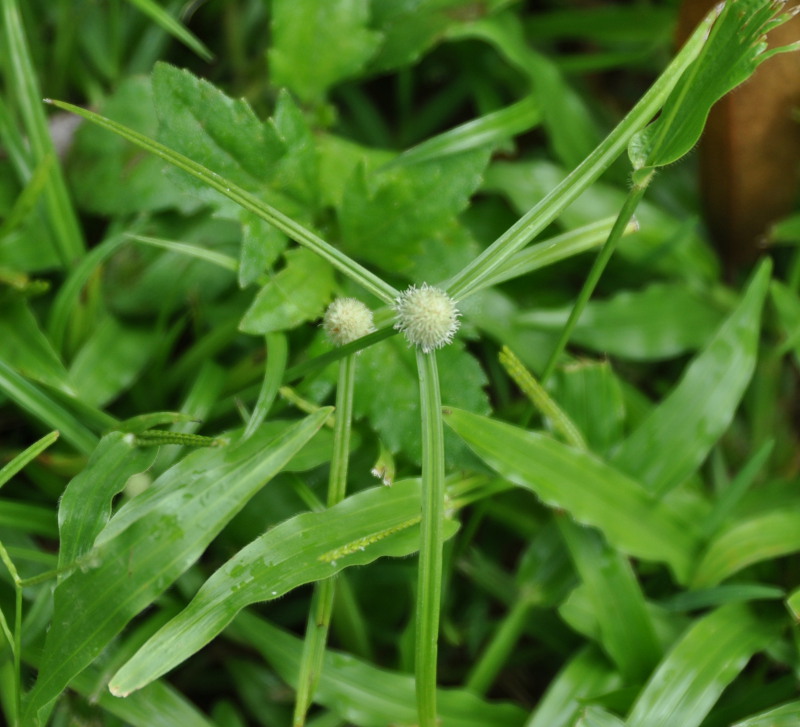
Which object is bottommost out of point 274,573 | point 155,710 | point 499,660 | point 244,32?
point 155,710

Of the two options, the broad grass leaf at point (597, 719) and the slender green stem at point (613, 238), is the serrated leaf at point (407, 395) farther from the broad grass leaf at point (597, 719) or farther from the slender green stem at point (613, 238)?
the broad grass leaf at point (597, 719)

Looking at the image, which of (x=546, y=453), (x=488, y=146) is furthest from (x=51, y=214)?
(x=546, y=453)

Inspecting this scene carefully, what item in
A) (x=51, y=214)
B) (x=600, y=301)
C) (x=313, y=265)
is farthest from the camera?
(x=600, y=301)

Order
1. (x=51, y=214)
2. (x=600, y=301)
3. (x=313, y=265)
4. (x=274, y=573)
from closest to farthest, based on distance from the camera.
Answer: (x=274, y=573)
(x=313, y=265)
(x=51, y=214)
(x=600, y=301)

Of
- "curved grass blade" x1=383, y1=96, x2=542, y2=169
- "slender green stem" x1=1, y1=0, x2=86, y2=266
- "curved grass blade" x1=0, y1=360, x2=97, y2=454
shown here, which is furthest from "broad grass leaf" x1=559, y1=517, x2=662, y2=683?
"slender green stem" x1=1, y1=0, x2=86, y2=266

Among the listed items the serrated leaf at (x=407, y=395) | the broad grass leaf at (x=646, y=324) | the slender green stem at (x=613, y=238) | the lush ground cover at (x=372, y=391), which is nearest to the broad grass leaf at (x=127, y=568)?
the lush ground cover at (x=372, y=391)

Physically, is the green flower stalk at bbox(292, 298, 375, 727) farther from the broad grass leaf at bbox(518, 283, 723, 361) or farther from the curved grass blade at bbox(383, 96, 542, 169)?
the broad grass leaf at bbox(518, 283, 723, 361)

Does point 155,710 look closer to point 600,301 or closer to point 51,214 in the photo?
point 51,214
